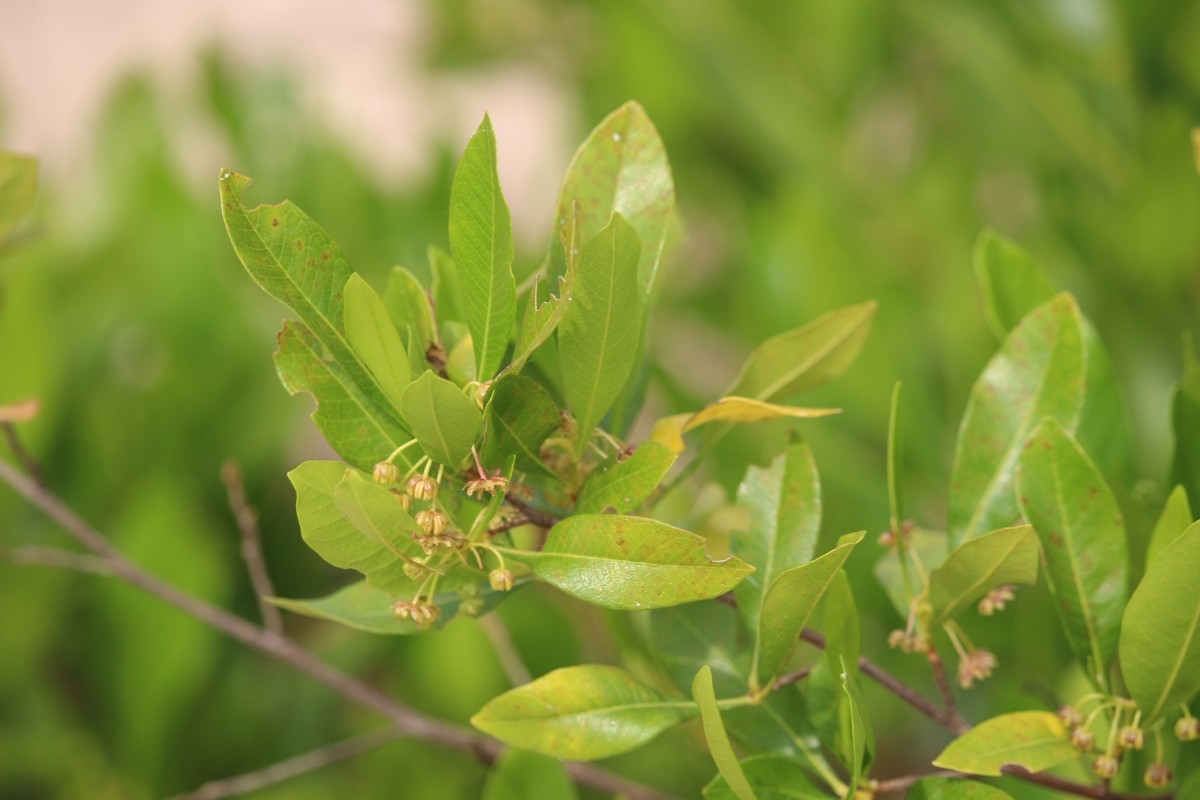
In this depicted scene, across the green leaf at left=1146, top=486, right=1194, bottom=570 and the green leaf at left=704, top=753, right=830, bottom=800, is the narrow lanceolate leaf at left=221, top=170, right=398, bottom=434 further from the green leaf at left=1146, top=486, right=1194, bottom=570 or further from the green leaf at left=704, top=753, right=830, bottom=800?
the green leaf at left=1146, top=486, right=1194, bottom=570

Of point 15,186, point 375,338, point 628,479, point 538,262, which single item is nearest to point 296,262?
point 375,338

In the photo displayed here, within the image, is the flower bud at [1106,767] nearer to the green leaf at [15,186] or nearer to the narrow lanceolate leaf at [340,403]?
the narrow lanceolate leaf at [340,403]

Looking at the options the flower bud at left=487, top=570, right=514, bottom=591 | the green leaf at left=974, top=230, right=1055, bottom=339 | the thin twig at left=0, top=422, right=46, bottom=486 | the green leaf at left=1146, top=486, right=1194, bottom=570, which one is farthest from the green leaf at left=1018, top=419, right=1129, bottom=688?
the thin twig at left=0, top=422, right=46, bottom=486

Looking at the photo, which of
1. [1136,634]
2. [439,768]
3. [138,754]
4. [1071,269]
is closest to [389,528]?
[1136,634]

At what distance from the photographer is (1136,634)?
440mm

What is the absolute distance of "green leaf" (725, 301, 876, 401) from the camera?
1.74ft

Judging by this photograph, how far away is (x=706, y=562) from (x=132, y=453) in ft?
3.49

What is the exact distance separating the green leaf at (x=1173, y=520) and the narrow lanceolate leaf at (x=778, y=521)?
5.4 inches

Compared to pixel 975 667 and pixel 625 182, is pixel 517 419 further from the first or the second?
pixel 975 667

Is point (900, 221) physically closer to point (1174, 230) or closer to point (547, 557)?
point (1174, 230)


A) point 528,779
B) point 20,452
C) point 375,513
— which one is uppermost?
point 375,513

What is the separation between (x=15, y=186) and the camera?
0.59 meters

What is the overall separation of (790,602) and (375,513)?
0.16m

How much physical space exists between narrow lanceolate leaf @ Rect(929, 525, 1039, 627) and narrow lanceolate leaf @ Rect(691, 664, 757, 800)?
0.40ft
